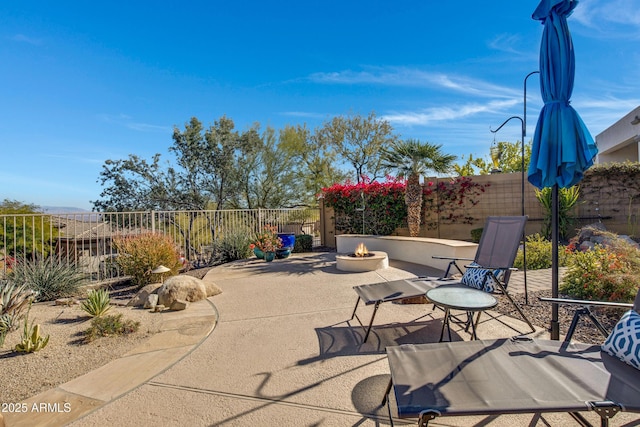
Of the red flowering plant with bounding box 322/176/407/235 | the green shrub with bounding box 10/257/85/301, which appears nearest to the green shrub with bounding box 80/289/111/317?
the green shrub with bounding box 10/257/85/301

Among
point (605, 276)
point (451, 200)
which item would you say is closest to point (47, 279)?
point (605, 276)

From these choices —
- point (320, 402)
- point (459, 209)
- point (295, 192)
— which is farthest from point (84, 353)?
point (295, 192)

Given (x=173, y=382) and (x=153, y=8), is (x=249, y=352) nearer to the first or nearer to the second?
(x=173, y=382)

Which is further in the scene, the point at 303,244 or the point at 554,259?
the point at 303,244

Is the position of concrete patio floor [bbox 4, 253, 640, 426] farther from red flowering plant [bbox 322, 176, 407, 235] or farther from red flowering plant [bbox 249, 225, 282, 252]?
red flowering plant [bbox 322, 176, 407, 235]

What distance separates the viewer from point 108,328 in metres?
3.40

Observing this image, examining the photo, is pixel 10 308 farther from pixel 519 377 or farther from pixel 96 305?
pixel 519 377

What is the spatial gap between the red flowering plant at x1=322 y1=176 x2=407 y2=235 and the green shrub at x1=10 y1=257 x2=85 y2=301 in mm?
7448

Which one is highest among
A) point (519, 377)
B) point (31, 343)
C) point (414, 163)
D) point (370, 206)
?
point (414, 163)

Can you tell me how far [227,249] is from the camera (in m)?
8.77

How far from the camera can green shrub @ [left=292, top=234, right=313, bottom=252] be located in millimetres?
10203

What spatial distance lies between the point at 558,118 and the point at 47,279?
23.4 ft

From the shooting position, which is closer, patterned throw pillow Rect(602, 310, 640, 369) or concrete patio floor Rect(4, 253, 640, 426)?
patterned throw pillow Rect(602, 310, 640, 369)

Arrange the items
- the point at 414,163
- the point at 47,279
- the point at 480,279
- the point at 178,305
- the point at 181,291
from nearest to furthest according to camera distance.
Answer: the point at 480,279 → the point at 178,305 → the point at 181,291 → the point at 47,279 → the point at 414,163
